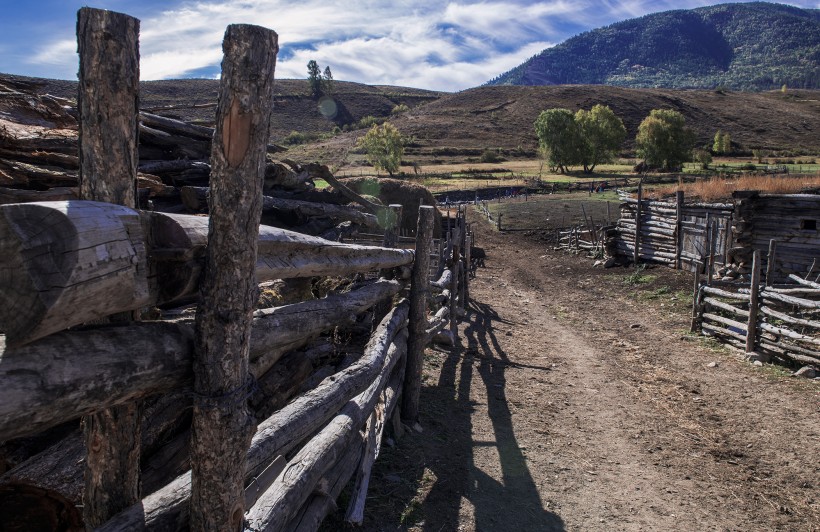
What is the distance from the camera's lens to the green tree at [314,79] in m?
115

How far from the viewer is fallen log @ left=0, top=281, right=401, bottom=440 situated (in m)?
1.47

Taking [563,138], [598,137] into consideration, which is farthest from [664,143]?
[563,138]

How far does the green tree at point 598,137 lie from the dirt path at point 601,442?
2323 inches

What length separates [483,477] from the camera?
16.2 feet

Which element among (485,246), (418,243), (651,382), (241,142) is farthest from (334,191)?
(485,246)

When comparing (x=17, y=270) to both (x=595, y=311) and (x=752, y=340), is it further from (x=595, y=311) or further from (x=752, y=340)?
(x=595, y=311)

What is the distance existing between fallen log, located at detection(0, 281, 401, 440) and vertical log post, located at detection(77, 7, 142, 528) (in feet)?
0.61

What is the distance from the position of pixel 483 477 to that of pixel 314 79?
390 feet

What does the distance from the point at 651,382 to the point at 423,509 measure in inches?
189

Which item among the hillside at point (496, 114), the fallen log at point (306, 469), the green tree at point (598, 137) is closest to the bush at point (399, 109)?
the hillside at point (496, 114)

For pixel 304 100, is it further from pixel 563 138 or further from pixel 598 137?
pixel 598 137

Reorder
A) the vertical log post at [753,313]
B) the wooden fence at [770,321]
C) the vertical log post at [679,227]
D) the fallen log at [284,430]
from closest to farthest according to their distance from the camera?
the fallen log at [284,430] → the wooden fence at [770,321] → the vertical log post at [753,313] → the vertical log post at [679,227]

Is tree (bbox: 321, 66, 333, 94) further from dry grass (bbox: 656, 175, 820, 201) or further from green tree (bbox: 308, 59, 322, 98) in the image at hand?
dry grass (bbox: 656, 175, 820, 201)

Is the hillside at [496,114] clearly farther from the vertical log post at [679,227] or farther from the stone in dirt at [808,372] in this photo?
the stone in dirt at [808,372]
